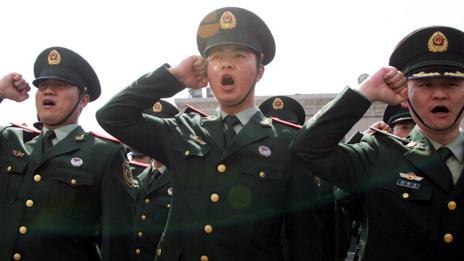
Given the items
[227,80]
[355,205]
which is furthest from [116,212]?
[355,205]

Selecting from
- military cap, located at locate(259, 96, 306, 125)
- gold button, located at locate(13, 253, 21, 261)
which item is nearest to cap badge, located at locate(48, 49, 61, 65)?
gold button, located at locate(13, 253, 21, 261)

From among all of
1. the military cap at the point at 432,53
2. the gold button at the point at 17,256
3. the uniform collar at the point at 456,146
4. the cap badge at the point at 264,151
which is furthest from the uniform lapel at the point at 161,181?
the uniform collar at the point at 456,146

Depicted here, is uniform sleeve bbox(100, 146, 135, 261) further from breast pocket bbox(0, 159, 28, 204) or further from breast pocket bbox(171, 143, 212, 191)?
breast pocket bbox(171, 143, 212, 191)

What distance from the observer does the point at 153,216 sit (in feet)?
21.6

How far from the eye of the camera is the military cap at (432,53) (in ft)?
10.6

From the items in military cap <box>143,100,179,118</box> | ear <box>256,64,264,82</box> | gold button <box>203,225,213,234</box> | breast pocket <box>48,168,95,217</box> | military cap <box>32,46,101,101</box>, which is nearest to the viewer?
gold button <box>203,225,213,234</box>

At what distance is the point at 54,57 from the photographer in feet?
15.8

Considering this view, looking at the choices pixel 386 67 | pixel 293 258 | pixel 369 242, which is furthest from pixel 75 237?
pixel 386 67

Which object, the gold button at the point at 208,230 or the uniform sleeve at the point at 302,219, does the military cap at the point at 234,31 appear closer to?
the uniform sleeve at the point at 302,219

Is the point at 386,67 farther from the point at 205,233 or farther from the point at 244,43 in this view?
the point at 205,233

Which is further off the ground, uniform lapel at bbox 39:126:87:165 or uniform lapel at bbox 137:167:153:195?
uniform lapel at bbox 39:126:87:165

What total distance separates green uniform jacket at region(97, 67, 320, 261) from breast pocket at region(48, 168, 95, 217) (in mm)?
775

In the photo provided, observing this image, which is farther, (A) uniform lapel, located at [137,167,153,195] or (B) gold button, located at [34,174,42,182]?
(A) uniform lapel, located at [137,167,153,195]

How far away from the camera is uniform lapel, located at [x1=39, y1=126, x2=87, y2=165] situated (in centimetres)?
423
